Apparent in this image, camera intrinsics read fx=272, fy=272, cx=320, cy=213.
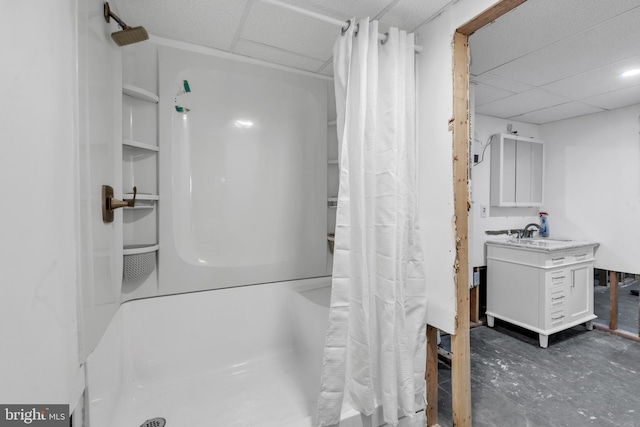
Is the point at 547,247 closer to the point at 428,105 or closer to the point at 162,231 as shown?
the point at 428,105

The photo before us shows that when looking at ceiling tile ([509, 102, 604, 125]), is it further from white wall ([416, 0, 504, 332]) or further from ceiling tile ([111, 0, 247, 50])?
ceiling tile ([111, 0, 247, 50])

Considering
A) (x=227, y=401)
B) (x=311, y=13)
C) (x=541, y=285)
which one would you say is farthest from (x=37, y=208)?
(x=541, y=285)

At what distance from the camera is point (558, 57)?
179 centimetres

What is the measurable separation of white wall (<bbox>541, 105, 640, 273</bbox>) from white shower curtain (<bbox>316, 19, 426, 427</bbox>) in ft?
9.43

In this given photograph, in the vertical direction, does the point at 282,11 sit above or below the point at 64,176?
above

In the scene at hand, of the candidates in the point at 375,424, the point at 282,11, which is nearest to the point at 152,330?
the point at 375,424

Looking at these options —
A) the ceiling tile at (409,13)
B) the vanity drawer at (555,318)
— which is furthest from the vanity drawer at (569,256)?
the ceiling tile at (409,13)

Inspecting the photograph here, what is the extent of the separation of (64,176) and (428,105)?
4.79ft

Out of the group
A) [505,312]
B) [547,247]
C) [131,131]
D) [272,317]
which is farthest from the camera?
[505,312]

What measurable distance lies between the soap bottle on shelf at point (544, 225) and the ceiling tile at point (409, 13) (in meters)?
3.00

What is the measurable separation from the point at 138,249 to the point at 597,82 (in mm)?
3512

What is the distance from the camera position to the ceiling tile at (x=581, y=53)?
1494 millimetres

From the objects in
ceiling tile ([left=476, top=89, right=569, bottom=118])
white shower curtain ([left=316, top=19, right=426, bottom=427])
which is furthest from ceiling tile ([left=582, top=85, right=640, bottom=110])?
white shower curtain ([left=316, top=19, right=426, bottom=427])

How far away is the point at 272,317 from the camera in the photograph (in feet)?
6.27
